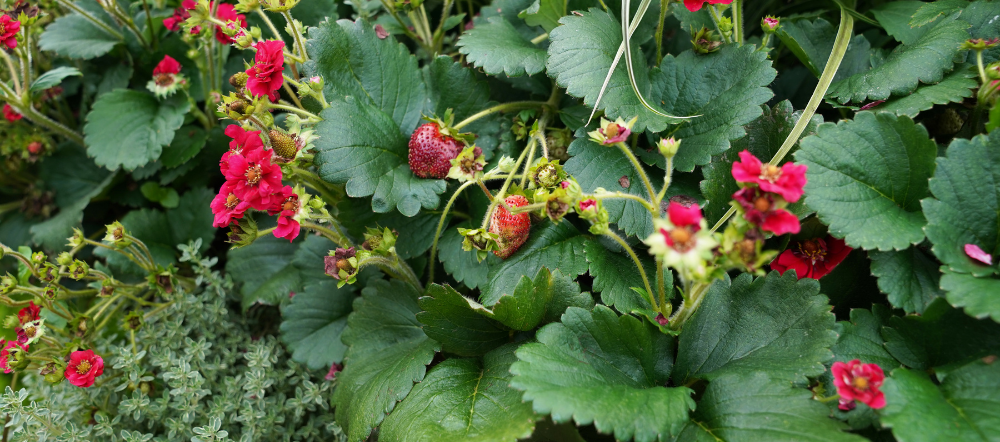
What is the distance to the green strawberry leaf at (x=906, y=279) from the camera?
95cm

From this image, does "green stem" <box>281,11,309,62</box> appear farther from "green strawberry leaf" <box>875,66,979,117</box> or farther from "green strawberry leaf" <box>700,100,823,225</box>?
"green strawberry leaf" <box>875,66,979,117</box>

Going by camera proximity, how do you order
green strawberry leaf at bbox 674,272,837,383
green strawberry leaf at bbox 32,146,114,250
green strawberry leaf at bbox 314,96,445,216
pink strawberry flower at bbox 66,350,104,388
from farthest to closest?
green strawberry leaf at bbox 32,146,114,250 < pink strawberry flower at bbox 66,350,104,388 < green strawberry leaf at bbox 314,96,445,216 < green strawberry leaf at bbox 674,272,837,383

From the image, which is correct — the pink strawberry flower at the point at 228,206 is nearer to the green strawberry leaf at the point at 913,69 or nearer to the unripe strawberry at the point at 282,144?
the unripe strawberry at the point at 282,144

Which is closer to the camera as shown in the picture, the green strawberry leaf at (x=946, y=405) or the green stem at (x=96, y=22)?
the green strawberry leaf at (x=946, y=405)

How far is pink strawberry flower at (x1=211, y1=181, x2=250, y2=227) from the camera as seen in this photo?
101 centimetres

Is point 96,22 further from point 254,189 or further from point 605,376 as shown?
point 605,376

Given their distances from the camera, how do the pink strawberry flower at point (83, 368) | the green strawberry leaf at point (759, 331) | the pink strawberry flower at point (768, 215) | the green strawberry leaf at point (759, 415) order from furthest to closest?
the pink strawberry flower at point (83, 368) → the green strawberry leaf at point (759, 331) → the green strawberry leaf at point (759, 415) → the pink strawberry flower at point (768, 215)

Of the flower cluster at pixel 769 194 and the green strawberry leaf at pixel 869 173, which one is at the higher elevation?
the flower cluster at pixel 769 194

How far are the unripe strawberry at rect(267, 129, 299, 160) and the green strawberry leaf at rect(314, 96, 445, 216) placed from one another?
0.18ft

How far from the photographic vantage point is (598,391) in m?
0.87

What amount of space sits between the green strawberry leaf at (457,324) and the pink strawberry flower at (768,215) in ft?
1.58

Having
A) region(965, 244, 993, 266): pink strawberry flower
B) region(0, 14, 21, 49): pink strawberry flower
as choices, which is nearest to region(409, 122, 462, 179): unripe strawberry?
region(965, 244, 993, 266): pink strawberry flower

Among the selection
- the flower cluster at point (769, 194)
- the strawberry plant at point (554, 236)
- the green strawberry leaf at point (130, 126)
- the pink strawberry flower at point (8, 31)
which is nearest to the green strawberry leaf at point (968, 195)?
the strawberry plant at point (554, 236)

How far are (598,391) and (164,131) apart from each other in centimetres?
134
